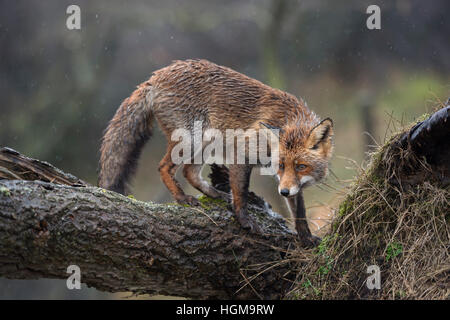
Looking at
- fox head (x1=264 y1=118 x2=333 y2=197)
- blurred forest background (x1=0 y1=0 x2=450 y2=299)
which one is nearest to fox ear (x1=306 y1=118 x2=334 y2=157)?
fox head (x1=264 y1=118 x2=333 y2=197)

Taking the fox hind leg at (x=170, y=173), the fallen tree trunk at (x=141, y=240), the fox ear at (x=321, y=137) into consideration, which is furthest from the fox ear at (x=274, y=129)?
the fox hind leg at (x=170, y=173)

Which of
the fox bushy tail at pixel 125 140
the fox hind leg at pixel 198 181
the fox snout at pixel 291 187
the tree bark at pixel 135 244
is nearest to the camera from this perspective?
the tree bark at pixel 135 244

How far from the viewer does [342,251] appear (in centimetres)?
357

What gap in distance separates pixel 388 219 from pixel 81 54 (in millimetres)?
7935

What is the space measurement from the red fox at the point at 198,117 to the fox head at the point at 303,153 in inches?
0.5

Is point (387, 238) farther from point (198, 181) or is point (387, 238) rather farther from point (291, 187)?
point (198, 181)

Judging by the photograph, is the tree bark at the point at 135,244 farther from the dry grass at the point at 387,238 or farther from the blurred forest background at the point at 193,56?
the blurred forest background at the point at 193,56

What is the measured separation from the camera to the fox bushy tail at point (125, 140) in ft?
14.8

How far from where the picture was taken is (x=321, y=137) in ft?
13.8

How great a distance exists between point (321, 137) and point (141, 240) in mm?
1960

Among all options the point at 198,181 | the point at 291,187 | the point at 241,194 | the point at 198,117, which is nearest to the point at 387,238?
the point at 291,187

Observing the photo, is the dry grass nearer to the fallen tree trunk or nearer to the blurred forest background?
the fallen tree trunk

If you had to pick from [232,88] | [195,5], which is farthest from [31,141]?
[232,88]

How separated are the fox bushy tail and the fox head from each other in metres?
1.41
